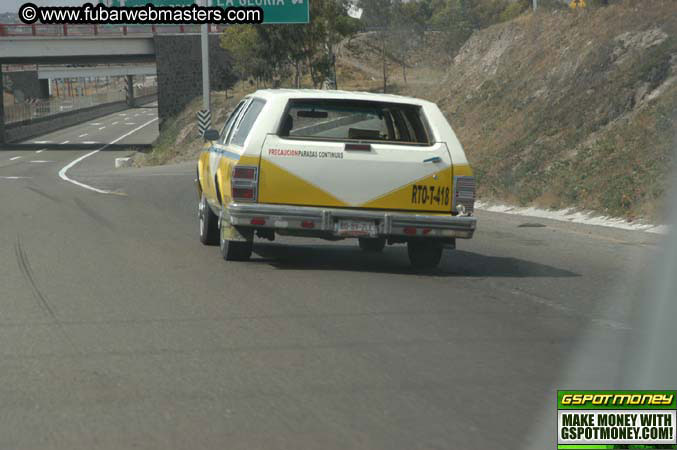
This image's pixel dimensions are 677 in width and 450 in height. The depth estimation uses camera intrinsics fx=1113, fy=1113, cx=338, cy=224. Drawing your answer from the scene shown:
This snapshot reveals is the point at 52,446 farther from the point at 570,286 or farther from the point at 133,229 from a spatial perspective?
the point at 133,229

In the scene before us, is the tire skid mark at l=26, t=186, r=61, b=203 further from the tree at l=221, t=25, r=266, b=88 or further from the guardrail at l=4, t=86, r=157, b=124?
the guardrail at l=4, t=86, r=157, b=124

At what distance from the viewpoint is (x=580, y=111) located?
2562cm

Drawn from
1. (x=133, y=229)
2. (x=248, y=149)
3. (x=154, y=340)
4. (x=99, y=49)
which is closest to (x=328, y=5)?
(x=99, y=49)

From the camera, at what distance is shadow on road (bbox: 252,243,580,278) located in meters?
12.2

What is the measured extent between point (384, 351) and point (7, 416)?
8.94ft

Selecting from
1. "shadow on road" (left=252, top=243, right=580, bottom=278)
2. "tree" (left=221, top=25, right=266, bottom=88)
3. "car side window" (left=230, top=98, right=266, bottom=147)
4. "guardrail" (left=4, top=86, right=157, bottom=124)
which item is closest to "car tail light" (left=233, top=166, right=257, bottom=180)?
"car side window" (left=230, top=98, right=266, bottom=147)

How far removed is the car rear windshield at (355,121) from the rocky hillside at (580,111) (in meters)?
6.39

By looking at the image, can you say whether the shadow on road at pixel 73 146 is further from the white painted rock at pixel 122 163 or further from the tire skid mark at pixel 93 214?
the tire skid mark at pixel 93 214

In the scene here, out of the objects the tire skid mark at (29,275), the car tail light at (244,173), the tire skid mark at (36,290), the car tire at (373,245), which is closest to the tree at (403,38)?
the car tire at (373,245)

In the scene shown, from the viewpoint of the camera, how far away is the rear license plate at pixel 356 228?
38.2 feet

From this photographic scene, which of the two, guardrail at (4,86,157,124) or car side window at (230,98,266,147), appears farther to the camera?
guardrail at (4,86,157,124)

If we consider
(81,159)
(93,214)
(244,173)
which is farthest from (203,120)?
(244,173)

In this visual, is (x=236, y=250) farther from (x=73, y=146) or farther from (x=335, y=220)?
(x=73, y=146)

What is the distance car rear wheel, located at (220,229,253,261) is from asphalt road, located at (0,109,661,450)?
14 cm
